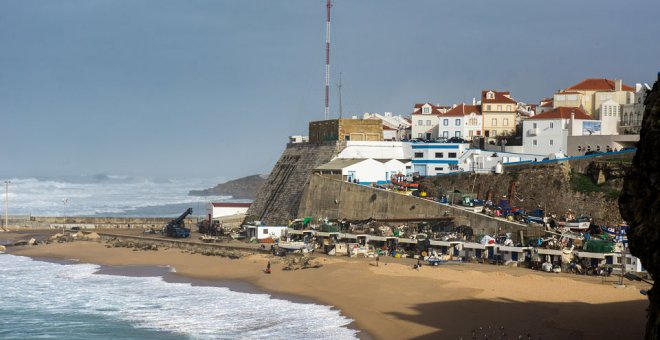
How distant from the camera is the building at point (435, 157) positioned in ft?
161

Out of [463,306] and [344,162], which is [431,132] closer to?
[344,162]

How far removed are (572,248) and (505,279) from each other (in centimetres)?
410

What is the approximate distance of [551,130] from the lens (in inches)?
1857

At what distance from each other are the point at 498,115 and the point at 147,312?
3427 cm

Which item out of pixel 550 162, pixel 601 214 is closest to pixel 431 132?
pixel 550 162

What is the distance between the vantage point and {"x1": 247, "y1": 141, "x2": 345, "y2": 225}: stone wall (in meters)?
48.0

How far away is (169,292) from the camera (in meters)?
30.4

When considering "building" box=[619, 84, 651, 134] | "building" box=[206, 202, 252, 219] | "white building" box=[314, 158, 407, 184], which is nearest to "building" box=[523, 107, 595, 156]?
"building" box=[619, 84, 651, 134]

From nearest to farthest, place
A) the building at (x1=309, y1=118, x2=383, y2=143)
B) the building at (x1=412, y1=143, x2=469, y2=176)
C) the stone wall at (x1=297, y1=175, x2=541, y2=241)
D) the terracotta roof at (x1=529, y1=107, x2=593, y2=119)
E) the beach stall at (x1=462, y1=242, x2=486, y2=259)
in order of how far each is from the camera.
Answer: the beach stall at (x1=462, y1=242, x2=486, y2=259) → the stone wall at (x1=297, y1=175, x2=541, y2=241) → the terracotta roof at (x1=529, y1=107, x2=593, y2=119) → the building at (x1=412, y1=143, x2=469, y2=176) → the building at (x1=309, y1=118, x2=383, y2=143)

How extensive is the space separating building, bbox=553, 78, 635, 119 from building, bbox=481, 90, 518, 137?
11.3 feet

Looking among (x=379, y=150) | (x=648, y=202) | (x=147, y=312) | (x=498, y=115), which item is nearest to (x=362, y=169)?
(x=379, y=150)

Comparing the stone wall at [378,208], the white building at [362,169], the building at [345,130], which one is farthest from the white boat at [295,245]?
the building at [345,130]

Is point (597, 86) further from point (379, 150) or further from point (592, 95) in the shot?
point (379, 150)

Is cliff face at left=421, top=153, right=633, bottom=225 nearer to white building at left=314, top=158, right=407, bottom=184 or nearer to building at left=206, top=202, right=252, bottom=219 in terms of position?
white building at left=314, top=158, right=407, bottom=184
